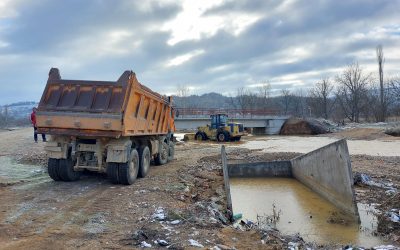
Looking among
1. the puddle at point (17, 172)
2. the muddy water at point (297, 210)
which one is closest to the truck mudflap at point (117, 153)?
the puddle at point (17, 172)

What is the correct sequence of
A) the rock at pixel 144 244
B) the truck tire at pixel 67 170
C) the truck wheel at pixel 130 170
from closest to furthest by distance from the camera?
the rock at pixel 144 244 → the truck wheel at pixel 130 170 → the truck tire at pixel 67 170

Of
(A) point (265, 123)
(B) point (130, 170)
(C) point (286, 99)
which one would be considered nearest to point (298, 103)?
(C) point (286, 99)

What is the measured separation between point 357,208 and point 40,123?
8.38 m

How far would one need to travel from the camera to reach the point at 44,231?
607 centimetres

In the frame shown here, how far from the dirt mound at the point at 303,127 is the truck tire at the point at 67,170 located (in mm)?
41763

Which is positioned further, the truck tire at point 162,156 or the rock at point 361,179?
the truck tire at point 162,156

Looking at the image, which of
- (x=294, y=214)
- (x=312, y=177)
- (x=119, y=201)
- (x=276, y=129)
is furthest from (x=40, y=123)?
(x=276, y=129)

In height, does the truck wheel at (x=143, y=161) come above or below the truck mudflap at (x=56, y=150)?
below

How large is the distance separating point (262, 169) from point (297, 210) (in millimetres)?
5923

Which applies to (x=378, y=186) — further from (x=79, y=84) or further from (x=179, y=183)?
(x=79, y=84)

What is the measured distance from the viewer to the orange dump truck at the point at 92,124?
30.9 ft

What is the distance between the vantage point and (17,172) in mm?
12250

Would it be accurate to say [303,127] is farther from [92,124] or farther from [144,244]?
[144,244]

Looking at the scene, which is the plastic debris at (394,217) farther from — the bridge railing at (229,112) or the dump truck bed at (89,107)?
the bridge railing at (229,112)
